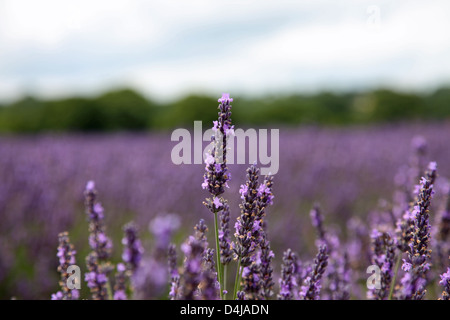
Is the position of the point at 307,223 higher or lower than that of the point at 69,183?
lower

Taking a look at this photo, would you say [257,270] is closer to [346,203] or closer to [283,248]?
[283,248]

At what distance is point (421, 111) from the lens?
20719mm

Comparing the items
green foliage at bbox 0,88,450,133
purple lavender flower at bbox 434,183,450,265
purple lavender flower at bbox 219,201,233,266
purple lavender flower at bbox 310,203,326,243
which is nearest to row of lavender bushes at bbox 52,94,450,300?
purple lavender flower at bbox 219,201,233,266

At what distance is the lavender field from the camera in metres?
2.21

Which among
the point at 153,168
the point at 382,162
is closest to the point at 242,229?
the point at 153,168

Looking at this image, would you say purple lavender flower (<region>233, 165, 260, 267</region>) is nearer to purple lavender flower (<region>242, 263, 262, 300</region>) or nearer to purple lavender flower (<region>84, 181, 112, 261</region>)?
purple lavender flower (<region>242, 263, 262, 300</region>)

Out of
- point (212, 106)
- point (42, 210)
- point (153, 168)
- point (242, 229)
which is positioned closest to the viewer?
point (242, 229)

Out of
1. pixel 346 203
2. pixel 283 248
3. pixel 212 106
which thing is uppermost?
pixel 212 106

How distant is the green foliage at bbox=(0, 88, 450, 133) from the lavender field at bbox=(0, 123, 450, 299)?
4.92 m

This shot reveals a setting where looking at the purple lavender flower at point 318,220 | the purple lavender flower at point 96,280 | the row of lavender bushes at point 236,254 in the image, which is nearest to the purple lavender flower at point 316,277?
the row of lavender bushes at point 236,254

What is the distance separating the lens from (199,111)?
52.3 ft

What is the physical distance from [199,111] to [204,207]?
416 inches

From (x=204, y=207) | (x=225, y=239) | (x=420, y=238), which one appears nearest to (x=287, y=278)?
(x=225, y=239)

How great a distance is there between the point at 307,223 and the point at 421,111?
1747 centimetres
